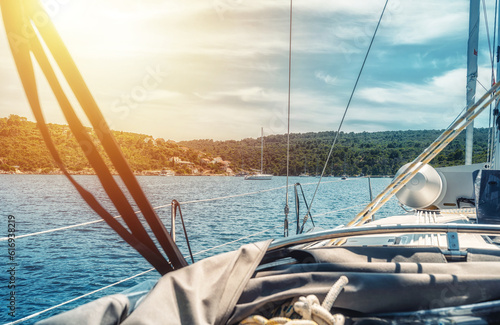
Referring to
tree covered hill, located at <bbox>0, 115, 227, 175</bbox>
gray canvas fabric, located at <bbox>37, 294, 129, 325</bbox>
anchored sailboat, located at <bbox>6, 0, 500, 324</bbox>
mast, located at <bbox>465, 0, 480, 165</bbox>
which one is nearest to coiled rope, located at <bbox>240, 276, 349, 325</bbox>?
anchored sailboat, located at <bbox>6, 0, 500, 324</bbox>

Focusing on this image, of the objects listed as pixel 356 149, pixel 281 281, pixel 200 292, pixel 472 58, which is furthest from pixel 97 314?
pixel 356 149

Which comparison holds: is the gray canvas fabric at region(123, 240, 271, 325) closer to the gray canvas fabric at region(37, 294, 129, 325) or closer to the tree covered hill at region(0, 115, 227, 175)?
the gray canvas fabric at region(37, 294, 129, 325)

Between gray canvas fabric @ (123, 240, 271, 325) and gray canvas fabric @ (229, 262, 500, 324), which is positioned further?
gray canvas fabric @ (229, 262, 500, 324)

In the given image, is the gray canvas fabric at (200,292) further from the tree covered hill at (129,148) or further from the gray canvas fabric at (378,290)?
the tree covered hill at (129,148)

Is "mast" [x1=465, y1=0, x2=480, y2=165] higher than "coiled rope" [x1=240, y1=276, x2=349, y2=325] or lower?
higher

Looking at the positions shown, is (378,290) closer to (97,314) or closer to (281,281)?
(281,281)

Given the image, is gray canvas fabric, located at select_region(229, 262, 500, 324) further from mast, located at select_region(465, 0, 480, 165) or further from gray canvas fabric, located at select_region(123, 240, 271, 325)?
mast, located at select_region(465, 0, 480, 165)

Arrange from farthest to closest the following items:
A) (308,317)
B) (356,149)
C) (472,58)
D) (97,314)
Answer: (356,149) → (472,58) → (308,317) → (97,314)

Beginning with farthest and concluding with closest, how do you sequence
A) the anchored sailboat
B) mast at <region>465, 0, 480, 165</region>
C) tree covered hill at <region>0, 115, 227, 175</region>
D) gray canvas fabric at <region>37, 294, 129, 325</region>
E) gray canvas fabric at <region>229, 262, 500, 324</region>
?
mast at <region>465, 0, 480, 165</region>, tree covered hill at <region>0, 115, 227, 175</region>, gray canvas fabric at <region>229, 262, 500, 324</region>, the anchored sailboat, gray canvas fabric at <region>37, 294, 129, 325</region>

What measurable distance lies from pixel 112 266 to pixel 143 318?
11.7 metres

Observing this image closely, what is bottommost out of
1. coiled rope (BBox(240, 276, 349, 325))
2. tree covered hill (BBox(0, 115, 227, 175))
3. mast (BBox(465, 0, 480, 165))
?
coiled rope (BBox(240, 276, 349, 325))

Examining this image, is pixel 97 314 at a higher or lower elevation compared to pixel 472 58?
lower

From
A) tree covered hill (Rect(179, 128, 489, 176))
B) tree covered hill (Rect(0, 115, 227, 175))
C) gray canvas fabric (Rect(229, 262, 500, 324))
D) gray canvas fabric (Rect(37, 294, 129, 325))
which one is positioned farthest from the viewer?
tree covered hill (Rect(179, 128, 489, 176))

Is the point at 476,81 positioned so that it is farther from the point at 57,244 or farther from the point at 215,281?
the point at 57,244
